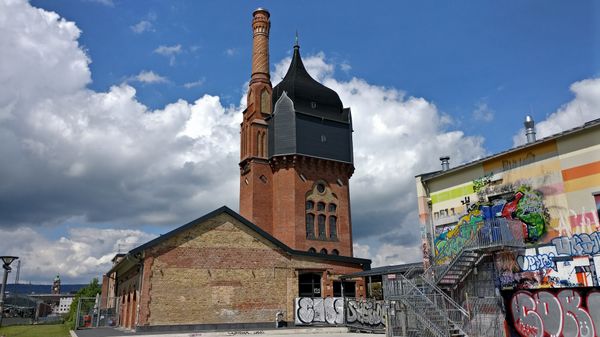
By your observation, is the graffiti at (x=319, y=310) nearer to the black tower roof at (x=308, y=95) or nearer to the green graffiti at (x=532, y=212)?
the green graffiti at (x=532, y=212)

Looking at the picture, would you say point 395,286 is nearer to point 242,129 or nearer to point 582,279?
point 582,279

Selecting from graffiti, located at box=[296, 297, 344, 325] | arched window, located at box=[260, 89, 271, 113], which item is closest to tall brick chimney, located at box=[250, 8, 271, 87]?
arched window, located at box=[260, 89, 271, 113]

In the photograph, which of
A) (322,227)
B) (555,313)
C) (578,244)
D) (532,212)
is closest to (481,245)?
(532,212)

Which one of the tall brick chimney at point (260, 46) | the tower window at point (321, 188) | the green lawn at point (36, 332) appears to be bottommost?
the green lawn at point (36, 332)

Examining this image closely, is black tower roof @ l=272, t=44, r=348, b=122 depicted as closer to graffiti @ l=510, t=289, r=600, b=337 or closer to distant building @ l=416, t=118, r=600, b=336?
distant building @ l=416, t=118, r=600, b=336

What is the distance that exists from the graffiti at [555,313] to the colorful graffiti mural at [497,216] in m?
3.49

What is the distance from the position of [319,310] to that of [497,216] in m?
13.2

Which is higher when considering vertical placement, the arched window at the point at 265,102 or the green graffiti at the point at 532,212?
the arched window at the point at 265,102

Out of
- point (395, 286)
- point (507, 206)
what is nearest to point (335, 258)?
point (395, 286)

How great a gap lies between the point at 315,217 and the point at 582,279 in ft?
84.2

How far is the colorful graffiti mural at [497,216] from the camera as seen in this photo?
57.5ft

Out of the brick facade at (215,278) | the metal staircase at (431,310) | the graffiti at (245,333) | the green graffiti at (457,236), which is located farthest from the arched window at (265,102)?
the metal staircase at (431,310)

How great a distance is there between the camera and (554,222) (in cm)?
1688

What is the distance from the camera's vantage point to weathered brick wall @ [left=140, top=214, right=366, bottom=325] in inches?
965
